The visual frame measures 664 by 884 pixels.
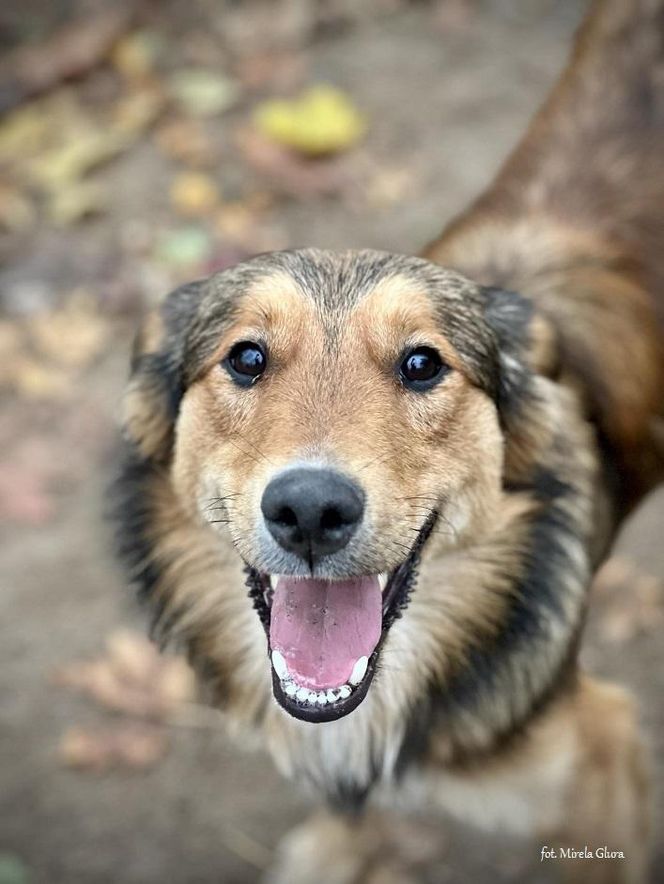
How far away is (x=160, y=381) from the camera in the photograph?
3.22 meters

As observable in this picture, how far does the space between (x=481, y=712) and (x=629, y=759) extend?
2.27ft

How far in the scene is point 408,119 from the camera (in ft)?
22.8

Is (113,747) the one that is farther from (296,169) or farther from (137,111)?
(137,111)

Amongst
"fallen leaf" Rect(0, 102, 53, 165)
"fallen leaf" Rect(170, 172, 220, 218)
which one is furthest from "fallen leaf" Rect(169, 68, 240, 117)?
"fallen leaf" Rect(0, 102, 53, 165)

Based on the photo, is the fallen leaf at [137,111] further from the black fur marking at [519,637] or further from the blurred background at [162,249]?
the black fur marking at [519,637]

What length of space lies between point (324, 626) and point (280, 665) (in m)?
0.15

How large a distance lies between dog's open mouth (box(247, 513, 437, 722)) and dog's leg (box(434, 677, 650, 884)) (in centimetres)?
83

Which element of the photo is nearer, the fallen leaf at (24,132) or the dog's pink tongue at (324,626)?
the dog's pink tongue at (324,626)

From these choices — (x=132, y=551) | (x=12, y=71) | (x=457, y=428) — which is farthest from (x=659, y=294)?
(x=12, y=71)

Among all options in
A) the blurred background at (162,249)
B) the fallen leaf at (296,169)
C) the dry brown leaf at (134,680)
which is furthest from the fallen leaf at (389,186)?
the dry brown leaf at (134,680)

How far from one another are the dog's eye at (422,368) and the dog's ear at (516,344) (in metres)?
0.26

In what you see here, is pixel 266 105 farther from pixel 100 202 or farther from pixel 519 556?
pixel 519 556

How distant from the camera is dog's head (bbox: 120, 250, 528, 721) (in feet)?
8.25

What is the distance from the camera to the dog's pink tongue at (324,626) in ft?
8.84
